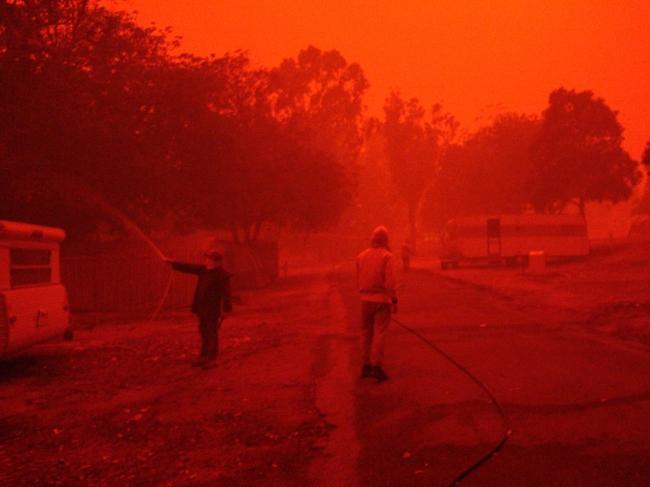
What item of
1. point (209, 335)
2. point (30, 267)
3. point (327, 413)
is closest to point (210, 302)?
point (209, 335)

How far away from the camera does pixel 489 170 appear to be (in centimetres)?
6347

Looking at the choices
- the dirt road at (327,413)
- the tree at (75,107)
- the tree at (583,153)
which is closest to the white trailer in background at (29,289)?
the dirt road at (327,413)

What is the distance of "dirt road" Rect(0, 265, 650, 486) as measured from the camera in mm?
5586

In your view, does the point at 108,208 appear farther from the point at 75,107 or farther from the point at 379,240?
the point at 379,240

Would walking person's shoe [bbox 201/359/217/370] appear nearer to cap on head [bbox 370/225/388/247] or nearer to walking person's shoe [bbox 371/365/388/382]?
walking person's shoe [bbox 371/365/388/382]

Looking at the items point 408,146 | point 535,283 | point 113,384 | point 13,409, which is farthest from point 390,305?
point 408,146

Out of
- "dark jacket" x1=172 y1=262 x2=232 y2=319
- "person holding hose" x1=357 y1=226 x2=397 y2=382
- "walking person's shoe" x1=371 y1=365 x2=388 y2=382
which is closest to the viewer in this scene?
"person holding hose" x1=357 y1=226 x2=397 y2=382

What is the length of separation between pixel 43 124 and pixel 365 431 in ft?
57.7

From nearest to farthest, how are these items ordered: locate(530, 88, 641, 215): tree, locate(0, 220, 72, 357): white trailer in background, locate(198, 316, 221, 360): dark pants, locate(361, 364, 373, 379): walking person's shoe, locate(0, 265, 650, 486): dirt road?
locate(0, 265, 650, 486): dirt road
locate(361, 364, 373, 379): walking person's shoe
locate(0, 220, 72, 357): white trailer in background
locate(198, 316, 221, 360): dark pants
locate(530, 88, 641, 215): tree

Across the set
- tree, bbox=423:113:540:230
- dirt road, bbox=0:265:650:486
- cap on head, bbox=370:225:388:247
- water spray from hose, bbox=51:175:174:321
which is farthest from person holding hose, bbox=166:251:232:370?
tree, bbox=423:113:540:230

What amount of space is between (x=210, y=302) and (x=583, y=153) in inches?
1633

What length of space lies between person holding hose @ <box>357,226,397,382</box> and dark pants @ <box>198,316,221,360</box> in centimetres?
277

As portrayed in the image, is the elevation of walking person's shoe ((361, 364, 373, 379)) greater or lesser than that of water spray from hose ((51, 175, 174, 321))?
lesser

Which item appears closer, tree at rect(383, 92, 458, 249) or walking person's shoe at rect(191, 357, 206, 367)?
walking person's shoe at rect(191, 357, 206, 367)
